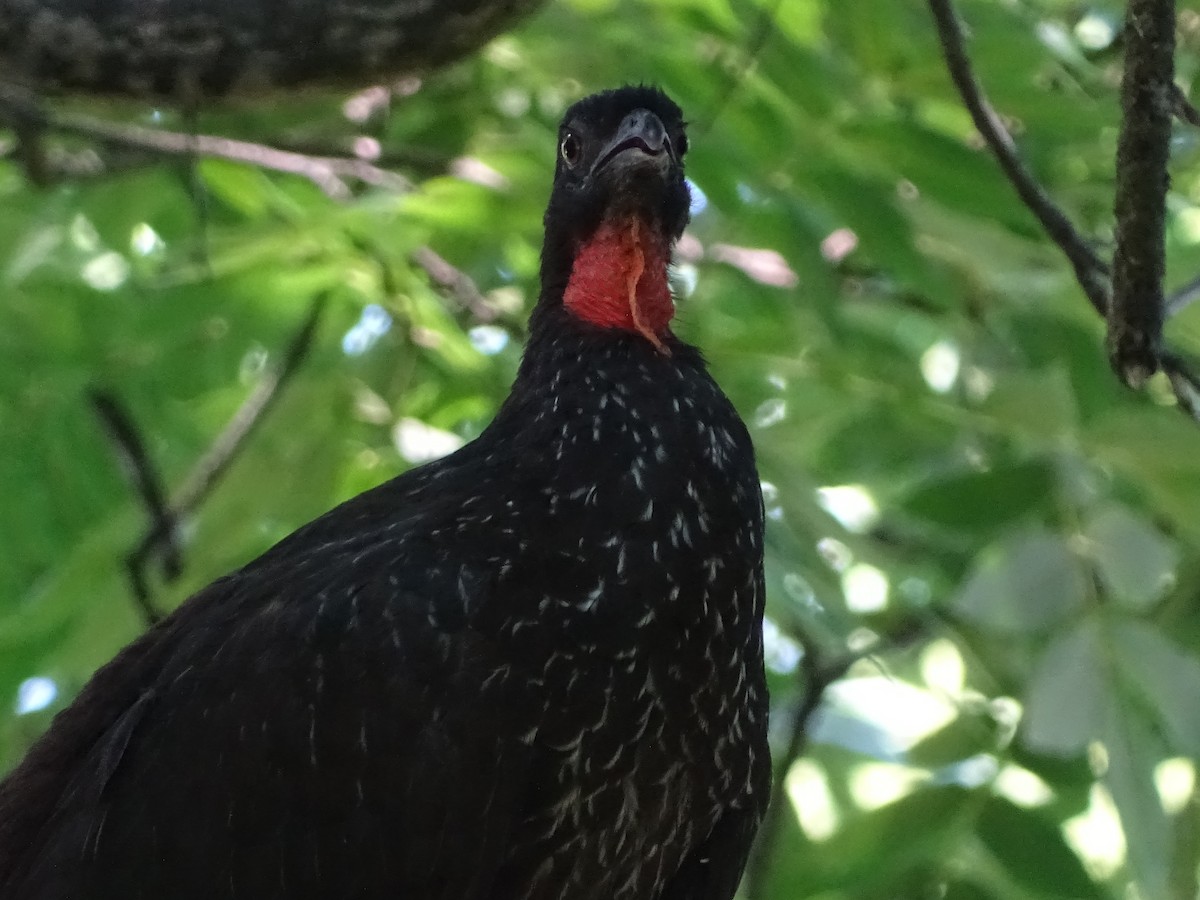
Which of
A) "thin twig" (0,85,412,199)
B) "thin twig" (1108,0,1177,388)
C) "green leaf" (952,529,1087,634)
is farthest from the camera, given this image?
"thin twig" (0,85,412,199)

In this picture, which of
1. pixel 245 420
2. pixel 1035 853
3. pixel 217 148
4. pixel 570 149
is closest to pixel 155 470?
pixel 245 420

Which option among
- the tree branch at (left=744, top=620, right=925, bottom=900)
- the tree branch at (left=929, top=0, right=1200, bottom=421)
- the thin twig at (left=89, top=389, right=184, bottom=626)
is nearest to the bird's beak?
the tree branch at (left=929, top=0, right=1200, bottom=421)

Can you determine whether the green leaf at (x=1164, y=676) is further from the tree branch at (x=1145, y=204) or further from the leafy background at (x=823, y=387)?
the tree branch at (x=1145, y=204)

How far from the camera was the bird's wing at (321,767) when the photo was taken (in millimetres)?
2074

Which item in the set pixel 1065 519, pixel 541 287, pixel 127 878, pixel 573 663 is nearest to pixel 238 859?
pixel 127 878

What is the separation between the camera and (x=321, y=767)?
2.10 m

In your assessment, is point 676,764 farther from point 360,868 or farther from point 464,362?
point 464,362

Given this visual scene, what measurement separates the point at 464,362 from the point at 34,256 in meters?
0.96

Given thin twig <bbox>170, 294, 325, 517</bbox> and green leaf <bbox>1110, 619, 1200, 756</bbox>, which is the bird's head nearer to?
thin twig <bbox>170, 294, 325, 517</bbox>

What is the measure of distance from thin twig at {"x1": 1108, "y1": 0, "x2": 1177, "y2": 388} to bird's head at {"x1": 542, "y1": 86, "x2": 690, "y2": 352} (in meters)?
0.82

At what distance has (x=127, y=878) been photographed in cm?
216

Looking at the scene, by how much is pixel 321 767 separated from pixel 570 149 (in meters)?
1.07

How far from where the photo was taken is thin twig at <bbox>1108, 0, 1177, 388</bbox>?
1.78 m

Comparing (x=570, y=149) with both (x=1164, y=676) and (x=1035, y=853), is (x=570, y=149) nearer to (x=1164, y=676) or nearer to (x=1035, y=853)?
(x=1164, y=676)
